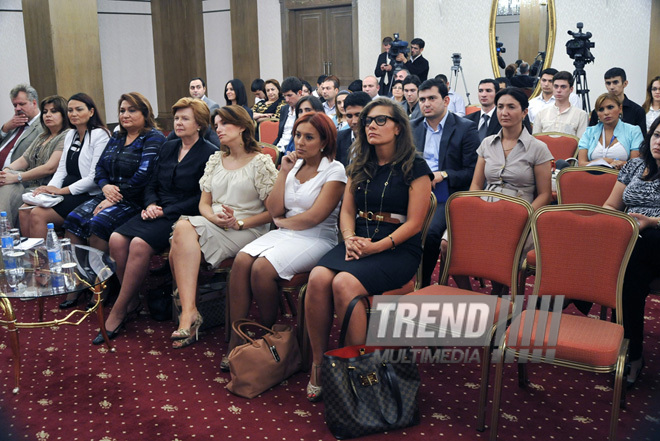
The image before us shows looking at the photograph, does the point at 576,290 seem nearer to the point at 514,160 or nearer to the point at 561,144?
the point at 514,160

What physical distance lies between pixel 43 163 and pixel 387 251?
3160 millimetres

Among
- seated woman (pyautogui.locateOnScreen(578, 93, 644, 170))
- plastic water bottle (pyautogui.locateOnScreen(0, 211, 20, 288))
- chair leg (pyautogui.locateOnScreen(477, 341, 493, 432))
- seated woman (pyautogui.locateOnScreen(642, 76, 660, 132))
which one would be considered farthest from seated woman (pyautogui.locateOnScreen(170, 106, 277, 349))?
seated woman (pyautogui.locateOnScreen(642, 76, 660, 132))

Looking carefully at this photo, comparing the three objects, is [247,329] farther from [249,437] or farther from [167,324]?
[249,437]

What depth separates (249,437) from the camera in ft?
8.65

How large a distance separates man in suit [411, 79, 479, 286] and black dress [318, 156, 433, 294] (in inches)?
29.7

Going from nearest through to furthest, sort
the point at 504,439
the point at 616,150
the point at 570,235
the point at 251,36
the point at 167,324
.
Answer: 1. the point at 504,439
2. the point at 570,235
3. the point at 167,324
4. the point at 616,150
5. the point at 251,36

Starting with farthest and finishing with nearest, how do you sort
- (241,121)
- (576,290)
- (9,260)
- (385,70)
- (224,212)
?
(385,70), (241,121), (224,212), (9,260), (576,290)

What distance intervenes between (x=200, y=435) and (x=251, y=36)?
34.0ft

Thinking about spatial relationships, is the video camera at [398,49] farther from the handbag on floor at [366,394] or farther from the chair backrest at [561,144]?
the handbag on floor at [366,394]

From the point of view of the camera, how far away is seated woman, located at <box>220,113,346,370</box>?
325 centimetres

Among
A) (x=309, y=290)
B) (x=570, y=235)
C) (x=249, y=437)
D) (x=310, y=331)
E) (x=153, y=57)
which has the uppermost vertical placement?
(x=153, y=57)

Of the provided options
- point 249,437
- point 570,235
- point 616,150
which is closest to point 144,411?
point 249,437

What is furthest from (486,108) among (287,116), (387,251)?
(387,251)

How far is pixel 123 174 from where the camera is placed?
4.32 metres
